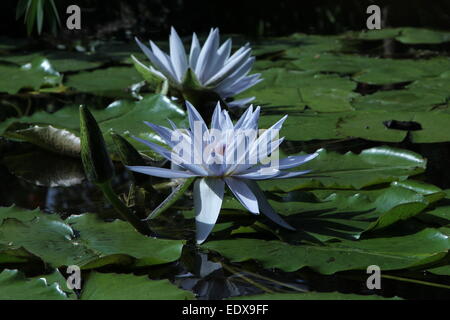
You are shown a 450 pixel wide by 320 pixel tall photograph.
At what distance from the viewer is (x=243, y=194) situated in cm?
167

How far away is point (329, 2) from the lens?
7.43 m

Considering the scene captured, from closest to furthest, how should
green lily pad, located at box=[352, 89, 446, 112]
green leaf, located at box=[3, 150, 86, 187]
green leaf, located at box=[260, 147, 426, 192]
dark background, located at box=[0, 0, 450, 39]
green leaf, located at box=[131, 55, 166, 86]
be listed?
green leaf, located at box=[260, 147, 426, 192] < green leaf, located at box=[3, 150, 86, 187] < green leaf, located at box=[131, 55, 166, 86] < green lily pad, located at box=[352, 89, 446, 112] < dark background, located at box=[0, 0, 450, 39]

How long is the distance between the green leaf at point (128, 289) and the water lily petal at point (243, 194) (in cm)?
30

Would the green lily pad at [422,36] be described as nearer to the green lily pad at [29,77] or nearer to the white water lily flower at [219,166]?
the green lily pad at [29,77]

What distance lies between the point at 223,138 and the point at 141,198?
40 cm

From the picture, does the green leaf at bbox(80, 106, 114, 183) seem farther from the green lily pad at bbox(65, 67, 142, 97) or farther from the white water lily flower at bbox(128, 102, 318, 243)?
the green lily pad at bbox(65, 67, 142, 97)

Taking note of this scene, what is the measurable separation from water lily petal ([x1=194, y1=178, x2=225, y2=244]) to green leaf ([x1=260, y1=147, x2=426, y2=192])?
362 mm

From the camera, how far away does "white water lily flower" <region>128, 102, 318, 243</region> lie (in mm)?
1667

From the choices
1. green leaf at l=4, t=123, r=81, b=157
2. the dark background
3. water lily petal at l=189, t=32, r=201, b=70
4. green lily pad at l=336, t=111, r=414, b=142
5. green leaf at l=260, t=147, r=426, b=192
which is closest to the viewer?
green leaf at l=260, t=147, r=426, b=192

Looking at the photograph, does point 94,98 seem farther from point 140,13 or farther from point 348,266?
point 140,13

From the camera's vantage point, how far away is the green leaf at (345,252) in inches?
60.9

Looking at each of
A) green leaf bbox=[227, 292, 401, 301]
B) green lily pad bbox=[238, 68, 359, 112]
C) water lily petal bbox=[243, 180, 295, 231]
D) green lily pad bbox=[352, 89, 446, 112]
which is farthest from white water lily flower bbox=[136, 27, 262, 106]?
green leaf bbox=[227, 292, 401, 301]

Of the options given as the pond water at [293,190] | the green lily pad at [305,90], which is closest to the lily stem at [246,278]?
the pond water at [293,190]

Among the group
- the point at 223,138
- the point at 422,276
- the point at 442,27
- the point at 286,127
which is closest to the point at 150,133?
the point at 286,127
